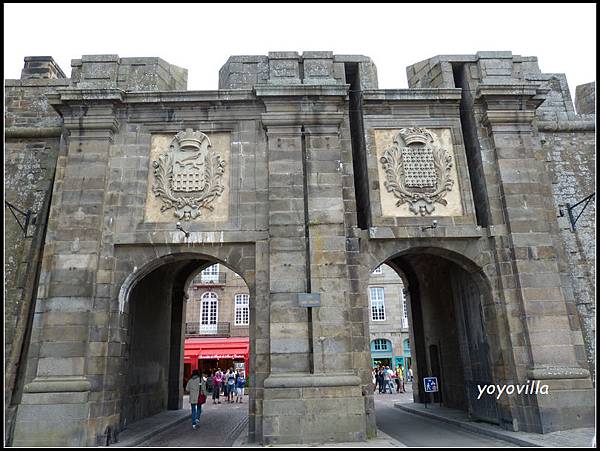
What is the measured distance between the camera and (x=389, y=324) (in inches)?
1135

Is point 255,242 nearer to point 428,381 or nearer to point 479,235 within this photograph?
point 479,235

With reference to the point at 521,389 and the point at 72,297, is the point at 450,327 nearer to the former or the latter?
the point at 521,389

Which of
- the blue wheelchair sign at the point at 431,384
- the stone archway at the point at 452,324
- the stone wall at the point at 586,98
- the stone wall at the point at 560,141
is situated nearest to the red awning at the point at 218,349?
the stone archway at the point at 452,324

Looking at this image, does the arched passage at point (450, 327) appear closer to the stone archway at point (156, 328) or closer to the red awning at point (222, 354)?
the stone archway at point (156, 328)

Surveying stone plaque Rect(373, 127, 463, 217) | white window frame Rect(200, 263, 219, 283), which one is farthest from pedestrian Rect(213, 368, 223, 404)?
stone plaque Rect(373, 127, 463, 217)

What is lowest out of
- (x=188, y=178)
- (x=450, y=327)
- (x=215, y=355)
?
(x=215, y=355)

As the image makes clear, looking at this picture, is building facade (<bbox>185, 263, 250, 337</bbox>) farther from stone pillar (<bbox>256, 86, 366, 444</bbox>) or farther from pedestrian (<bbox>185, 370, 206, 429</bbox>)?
stone pillar (<bbox>256, 86, 366, 444</bbox>)

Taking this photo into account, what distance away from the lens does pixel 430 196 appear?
32.1 feet

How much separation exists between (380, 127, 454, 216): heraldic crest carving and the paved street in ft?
14.0

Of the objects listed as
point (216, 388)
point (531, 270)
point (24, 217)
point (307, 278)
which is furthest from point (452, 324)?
point (216, 388)

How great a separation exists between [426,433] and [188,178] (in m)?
7.04

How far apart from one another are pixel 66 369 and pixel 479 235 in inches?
318

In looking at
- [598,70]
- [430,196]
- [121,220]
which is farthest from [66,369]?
[598,70]

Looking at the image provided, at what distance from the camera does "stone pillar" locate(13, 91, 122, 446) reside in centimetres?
798
